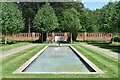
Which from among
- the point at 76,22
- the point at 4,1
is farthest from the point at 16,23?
the point at 76,22

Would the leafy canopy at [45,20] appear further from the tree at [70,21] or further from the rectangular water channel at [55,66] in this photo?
the rectangular water channel at [55,66]

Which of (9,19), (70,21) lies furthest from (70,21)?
(9,19)

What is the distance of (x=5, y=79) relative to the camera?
31.7ft

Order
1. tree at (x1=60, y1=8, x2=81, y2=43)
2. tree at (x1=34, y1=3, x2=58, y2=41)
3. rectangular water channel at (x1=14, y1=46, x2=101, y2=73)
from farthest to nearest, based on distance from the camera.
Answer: tree at (x1=60, y1=8, x2=81, y2=43) → tree at (x1=34, y1=3, x2=58, y2=41) → rectangular water channel at (x1=14, y1=46, x2=101, y2=73)

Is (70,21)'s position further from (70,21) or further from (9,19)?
(9,19)

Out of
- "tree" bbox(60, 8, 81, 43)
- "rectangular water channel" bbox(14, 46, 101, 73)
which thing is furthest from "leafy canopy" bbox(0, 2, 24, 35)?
"rectangular water channel" bbox(14, 46, 101, 73)

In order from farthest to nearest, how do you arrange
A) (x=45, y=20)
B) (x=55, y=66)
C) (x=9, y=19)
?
(x=45, y=20), (x=9, y=19), (x=55, y=66)

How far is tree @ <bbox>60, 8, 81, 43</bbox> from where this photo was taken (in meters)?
44.6

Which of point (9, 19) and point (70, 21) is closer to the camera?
point (9, 19)

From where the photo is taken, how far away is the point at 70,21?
4450 cm

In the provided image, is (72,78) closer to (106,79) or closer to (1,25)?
(106,79)

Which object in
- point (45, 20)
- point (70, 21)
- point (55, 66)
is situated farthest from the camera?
point (70, 21)

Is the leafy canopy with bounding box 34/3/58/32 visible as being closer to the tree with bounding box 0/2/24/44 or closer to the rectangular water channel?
the tree with bounding box 0/2/24/44

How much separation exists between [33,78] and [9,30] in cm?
2747
